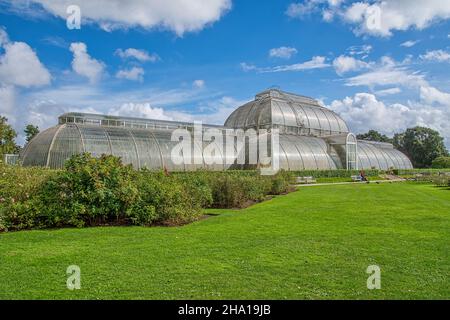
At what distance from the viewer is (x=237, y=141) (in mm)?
48781

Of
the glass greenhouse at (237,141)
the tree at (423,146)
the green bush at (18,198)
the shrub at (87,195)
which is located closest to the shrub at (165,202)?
the shrub at (87,195)

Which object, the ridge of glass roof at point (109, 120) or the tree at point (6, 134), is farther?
the ridge of glass roof at point (109, 120)

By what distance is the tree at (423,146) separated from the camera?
91125 millimetres

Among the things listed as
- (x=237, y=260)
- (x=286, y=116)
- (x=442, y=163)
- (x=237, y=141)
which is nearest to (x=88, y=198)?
(x=237, y=260)

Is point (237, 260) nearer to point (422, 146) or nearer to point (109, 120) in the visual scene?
point (109, 120)

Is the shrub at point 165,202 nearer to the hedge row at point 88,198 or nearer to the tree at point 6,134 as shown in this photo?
the hedge row at point 88,198

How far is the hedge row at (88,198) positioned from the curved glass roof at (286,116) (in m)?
46.7

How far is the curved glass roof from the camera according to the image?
60688mm

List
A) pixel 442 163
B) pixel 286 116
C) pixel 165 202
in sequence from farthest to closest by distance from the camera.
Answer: pixel 442 163 < pixel 286 116 < pixel 165 202

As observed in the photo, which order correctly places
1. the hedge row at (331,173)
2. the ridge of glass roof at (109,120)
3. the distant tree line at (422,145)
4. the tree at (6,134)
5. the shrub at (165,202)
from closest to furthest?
the shrub at (165,202), the tree at (6,134), the ridge of glass roof at (109,120), the hedge row at (331,173), the distant tree line at (422,145)

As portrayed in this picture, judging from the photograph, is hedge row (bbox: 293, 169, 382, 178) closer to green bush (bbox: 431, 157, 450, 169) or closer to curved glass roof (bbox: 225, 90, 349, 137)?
curved glass roof (bbox: 225, 90, 349, 137)

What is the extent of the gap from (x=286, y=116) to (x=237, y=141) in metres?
17.0

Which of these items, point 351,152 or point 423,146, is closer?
point 351,152

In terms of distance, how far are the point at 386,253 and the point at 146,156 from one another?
32128 millimetres
